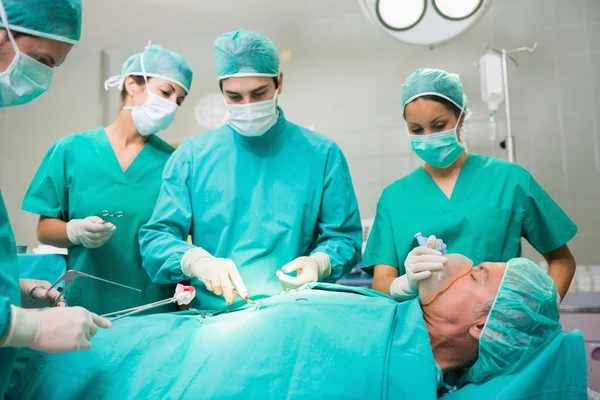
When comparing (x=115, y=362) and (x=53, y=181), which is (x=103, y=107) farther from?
(x=115, y=362)

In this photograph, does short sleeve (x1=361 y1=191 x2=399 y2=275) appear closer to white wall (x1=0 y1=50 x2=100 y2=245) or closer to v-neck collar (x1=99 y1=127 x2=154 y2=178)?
v-neck collar (x1=99 y1=127 x2=154 y2=178)

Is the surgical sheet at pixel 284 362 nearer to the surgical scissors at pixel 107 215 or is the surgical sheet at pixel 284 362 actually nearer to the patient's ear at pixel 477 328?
the patient's ear at pixel 477 328

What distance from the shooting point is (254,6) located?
3848 millimetres

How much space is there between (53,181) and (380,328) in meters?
1.40

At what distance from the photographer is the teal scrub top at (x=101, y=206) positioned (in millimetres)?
2033

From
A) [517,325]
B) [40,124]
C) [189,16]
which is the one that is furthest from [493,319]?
[40,124]

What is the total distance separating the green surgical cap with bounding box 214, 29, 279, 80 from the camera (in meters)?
1.77

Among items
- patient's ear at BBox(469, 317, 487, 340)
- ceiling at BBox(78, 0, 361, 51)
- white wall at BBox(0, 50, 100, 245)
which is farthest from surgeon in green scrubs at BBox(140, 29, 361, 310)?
white wall at BBox(0, 50, 100, 245)

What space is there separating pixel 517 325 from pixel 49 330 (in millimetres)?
1047

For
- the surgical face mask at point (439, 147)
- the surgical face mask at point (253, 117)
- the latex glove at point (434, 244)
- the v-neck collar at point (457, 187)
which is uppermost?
the surgical face mask at point (253, 117)

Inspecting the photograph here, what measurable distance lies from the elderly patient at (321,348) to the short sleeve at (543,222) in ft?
1.70

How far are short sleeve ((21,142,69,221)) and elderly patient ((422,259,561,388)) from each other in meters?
1.43

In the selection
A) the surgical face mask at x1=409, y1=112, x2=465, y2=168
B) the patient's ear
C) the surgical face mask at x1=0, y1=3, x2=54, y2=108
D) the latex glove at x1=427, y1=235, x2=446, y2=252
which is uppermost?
the surgical face mask at x1=0, y1=3, x2=54, y2=108

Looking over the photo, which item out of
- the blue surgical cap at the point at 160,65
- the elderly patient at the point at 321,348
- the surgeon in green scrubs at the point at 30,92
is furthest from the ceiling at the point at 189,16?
the elderly patient at the point at 321,348
